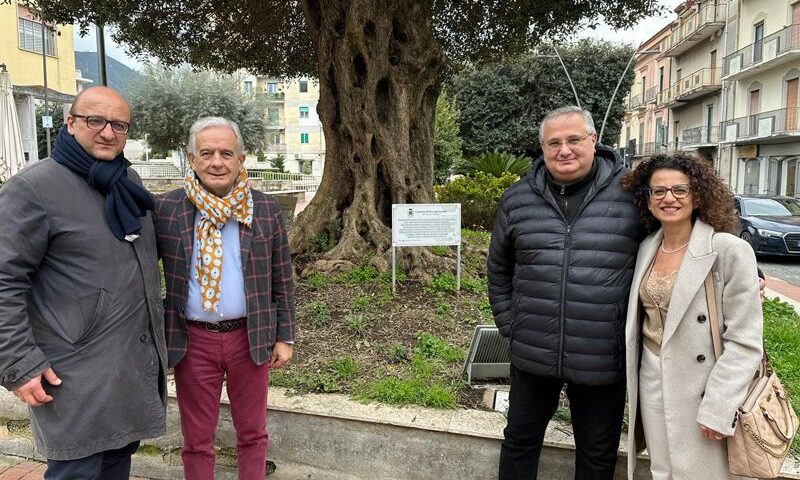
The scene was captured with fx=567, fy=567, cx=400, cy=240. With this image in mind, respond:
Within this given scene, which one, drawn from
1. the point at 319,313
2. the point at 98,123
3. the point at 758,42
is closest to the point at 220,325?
the point at 98,123

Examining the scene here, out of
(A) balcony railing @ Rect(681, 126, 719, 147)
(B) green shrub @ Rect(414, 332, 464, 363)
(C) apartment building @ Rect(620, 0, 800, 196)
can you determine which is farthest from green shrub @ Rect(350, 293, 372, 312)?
(A) balcony railing @ Rect(681, 126, 719, 147)

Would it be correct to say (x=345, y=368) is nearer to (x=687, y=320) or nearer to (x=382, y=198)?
(x=687, y=320)

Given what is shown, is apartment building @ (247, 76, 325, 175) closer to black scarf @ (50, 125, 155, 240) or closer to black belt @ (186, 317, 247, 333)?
black belt @ (186, 317, 247, 333)

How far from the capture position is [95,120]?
2.22 m

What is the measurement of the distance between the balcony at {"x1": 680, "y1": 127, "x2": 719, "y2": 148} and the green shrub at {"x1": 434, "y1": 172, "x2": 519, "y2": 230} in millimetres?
25897

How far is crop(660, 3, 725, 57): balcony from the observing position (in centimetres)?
3244

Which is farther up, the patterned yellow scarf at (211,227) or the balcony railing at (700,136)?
the balcony railing at (700,136)

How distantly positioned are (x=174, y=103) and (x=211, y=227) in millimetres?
34852

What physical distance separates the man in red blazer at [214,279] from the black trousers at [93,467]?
319 millimetres

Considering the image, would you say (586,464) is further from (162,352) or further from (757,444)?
(162,352)

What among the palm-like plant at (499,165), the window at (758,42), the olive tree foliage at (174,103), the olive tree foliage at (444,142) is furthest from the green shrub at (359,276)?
the window at (758,42)

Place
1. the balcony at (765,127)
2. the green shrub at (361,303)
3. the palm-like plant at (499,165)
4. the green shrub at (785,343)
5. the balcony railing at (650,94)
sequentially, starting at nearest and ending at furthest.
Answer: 1. the green shrub at (785,343)
2. the green shrub at (361,303)
3. the palm-like plant at (499,165)
4. the balcony at (765,127)
5. the balcony railing at (650,94)

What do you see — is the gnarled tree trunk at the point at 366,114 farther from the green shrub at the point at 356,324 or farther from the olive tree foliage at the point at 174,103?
the olive tree foliage at the point at 174,103

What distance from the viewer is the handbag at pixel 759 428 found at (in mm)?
2086
